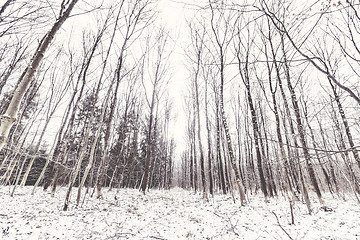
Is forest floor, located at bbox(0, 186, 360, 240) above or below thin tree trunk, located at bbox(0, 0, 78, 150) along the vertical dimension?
below

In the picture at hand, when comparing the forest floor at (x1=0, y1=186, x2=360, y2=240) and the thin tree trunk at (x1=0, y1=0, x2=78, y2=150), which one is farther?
the forest floor at (x1=0, y1=186, x2=360, y2=240)

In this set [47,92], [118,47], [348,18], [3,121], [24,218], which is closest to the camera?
[3,121]

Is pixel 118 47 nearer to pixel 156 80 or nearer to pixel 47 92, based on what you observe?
pixel 156 80

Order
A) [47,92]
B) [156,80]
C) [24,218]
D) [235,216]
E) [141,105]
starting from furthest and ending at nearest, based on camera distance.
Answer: [141,105] < [156,80] < [47,92] < [235,216] < [24,218]

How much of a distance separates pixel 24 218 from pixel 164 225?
4252 millimetres

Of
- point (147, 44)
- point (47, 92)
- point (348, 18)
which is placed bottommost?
point (348, 18)

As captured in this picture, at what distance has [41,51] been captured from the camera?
2105 mm

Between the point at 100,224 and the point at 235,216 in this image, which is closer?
the point at 100,224

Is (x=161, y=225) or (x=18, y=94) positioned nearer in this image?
(x=18, y=94)

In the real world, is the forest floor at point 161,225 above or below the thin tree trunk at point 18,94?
below

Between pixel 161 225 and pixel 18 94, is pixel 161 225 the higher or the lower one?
the lower one

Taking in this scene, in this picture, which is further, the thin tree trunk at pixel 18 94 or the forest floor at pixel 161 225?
the forest floor at pixel 161 225

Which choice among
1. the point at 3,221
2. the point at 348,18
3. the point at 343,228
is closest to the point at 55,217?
the point at 3,221

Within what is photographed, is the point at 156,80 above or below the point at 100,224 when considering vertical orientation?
above
